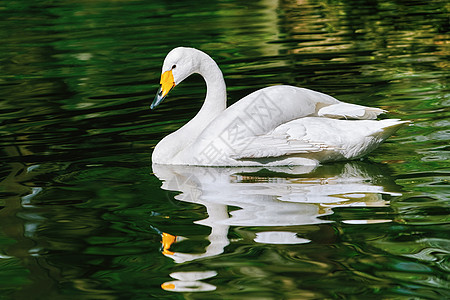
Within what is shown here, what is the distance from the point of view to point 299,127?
20.4 feet

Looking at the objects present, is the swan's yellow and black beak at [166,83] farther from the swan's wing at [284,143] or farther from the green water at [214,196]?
the swan's wing at [284,143]

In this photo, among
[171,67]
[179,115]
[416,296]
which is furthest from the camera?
[179,115]

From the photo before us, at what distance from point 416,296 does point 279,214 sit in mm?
1396

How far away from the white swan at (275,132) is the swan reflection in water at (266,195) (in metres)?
0.10

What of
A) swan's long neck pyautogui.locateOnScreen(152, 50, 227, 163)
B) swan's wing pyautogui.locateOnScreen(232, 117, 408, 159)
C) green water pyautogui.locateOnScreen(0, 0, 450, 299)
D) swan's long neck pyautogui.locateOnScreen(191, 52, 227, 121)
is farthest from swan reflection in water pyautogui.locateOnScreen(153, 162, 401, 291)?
swan's long neck pyautogui.locateOnScreen(191, 52, 227, 121)

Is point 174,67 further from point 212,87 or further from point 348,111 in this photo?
point 348,111

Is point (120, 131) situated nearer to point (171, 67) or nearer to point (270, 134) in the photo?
point (171, 67)

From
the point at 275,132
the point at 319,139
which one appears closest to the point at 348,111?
the point at 319,139

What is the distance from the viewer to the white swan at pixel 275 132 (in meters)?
6.13

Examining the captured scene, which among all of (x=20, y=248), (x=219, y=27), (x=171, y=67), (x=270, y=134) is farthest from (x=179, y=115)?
(x=219, y=27)

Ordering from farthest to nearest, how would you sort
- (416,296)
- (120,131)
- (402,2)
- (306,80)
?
(402,2) < (306,80) < (120,131) < (416,296)

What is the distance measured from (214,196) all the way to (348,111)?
4.44 feet

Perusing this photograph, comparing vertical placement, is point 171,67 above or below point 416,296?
above

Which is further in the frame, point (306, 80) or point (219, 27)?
point (219, 27)
